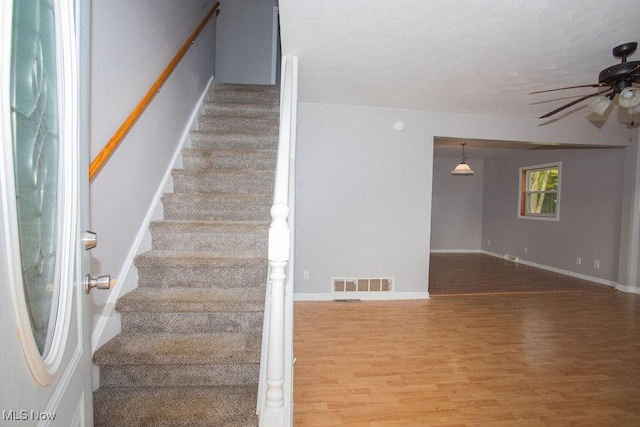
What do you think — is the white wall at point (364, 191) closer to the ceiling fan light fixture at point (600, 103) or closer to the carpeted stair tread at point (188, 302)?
the ceiling fan light fixture at point (600, 103)

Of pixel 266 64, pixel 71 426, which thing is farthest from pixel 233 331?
pixel 266 64

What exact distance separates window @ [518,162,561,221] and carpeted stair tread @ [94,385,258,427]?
22.2 feet

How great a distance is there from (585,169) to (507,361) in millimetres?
4778

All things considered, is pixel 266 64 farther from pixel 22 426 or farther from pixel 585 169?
pixel 585 169

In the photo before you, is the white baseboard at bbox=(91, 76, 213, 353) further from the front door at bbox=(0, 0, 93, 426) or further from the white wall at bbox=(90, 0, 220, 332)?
the front door at bbox=(0, 0, 93, 426)

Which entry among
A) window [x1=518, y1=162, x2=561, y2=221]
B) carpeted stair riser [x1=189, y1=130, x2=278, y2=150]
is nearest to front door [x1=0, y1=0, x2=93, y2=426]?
carpeted stair riser [x1=189, y1=130, x2=278, y2=150]

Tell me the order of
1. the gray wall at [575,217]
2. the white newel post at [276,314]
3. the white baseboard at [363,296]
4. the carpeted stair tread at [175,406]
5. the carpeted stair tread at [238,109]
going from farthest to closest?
the gray wall at [575,217]
the white baseboard at [363,296]
the carpeted stair tread at [238,109]
the carpeted stair tread at [175,406]
the white newel post at [276,314]

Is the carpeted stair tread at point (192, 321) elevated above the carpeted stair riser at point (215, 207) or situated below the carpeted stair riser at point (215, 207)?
below

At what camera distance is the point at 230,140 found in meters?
2.96

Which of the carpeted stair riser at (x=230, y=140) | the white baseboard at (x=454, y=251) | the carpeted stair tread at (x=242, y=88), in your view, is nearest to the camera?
the carpeted stair riser at (x=230, y=140)

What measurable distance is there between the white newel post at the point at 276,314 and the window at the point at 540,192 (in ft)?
22.0

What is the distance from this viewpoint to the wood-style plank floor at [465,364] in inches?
74.4

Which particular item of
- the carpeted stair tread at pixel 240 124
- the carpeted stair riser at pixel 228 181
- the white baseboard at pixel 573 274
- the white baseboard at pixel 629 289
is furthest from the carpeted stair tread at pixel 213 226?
the white baseboard at pixel 573 274

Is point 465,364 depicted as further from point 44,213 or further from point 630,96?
point 44,213
